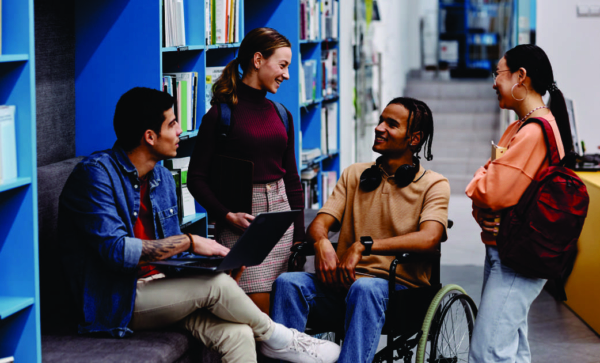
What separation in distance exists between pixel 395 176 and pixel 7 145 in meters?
1.31

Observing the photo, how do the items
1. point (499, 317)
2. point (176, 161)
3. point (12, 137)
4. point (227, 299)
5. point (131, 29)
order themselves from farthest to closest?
point (176, 161), point (131, 29), point (499, 317), point (227, 299), point (12, 137)

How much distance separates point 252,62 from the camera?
8.72 feet

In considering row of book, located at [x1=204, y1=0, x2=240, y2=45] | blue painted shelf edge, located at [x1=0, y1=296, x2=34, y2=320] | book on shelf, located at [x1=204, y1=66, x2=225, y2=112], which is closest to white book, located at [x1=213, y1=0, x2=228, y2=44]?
row of book, located at [x1=204, y1=0, x2=240, y2=45]

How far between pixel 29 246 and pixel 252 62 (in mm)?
1133

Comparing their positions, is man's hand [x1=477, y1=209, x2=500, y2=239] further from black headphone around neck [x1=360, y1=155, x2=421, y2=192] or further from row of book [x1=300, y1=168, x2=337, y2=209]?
row of book [x1=300, y1=168, x2=337, y2=209]

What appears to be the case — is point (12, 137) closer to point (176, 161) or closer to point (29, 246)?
point (29, 246)

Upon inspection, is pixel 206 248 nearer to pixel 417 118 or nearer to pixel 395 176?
pixel 395 176

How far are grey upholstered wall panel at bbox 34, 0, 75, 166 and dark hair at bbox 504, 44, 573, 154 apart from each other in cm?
165

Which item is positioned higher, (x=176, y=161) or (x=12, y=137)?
(x=12, y=137)

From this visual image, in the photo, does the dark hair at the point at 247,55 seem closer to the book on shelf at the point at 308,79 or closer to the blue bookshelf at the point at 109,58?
the blue bookshelf at the point at 109,58

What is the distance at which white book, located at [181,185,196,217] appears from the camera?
3.20 meters

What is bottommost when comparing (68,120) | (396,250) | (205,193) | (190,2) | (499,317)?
(499,317)

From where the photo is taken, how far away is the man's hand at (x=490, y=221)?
7.82ft

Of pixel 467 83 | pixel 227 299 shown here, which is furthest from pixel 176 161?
pixel 467 83
